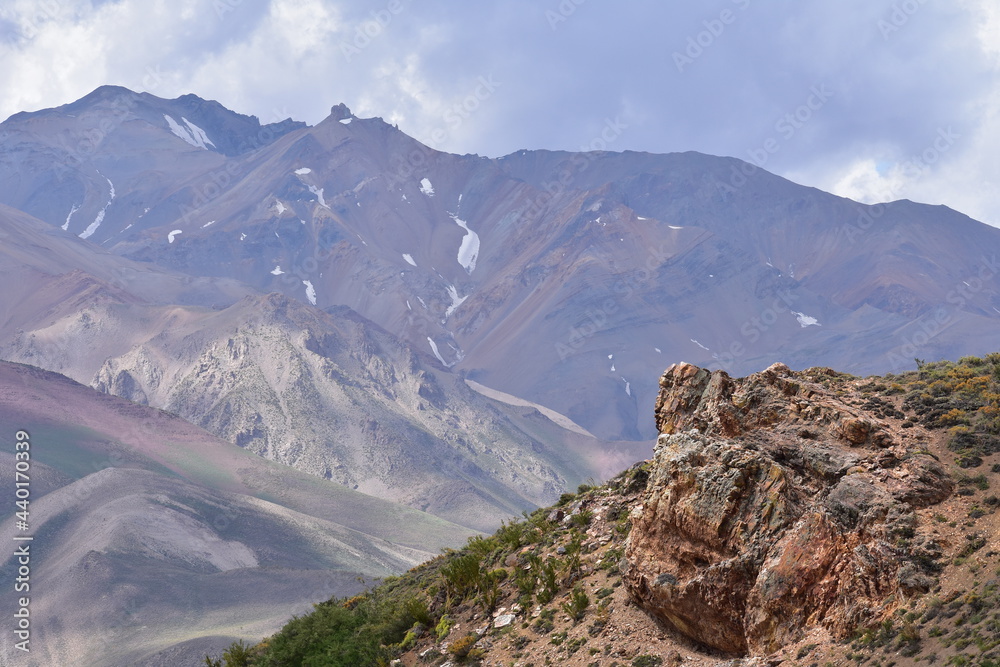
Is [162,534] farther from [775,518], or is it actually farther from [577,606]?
[775,518]

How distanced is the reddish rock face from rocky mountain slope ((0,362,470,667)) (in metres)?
65.4

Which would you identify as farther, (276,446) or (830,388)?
(276,446)

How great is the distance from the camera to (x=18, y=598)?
3696 inches

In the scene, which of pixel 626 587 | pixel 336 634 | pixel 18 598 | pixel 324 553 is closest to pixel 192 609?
pixel 18 598

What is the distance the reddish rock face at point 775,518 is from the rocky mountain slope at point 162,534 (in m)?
65.4

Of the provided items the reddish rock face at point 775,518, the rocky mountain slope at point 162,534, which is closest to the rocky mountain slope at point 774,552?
the reddish rock face at point 775,518

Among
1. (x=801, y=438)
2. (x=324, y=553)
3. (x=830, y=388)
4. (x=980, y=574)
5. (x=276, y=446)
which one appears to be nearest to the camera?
(x=980, y=574)

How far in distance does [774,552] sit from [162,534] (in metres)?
112

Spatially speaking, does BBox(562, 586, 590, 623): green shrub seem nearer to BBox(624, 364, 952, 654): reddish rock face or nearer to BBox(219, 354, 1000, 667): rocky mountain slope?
BBox(219, 354, 1000, 667): rocky mountain slope

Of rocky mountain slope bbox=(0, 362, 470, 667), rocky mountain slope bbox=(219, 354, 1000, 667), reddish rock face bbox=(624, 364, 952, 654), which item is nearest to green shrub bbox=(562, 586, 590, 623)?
rocky mountain slope bbox=(219, 354, 1000, 667)

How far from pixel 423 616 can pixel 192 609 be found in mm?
80752

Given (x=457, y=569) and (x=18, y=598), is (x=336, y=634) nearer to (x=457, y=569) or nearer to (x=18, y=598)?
(x=457, y=569)

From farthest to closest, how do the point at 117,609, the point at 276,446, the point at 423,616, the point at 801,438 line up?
1. the point at 276,446
2. the point at 117,609
3. the point at 423,616
4. the point at 801,438

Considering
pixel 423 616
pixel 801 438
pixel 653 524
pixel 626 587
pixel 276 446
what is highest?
pixel 801 438
